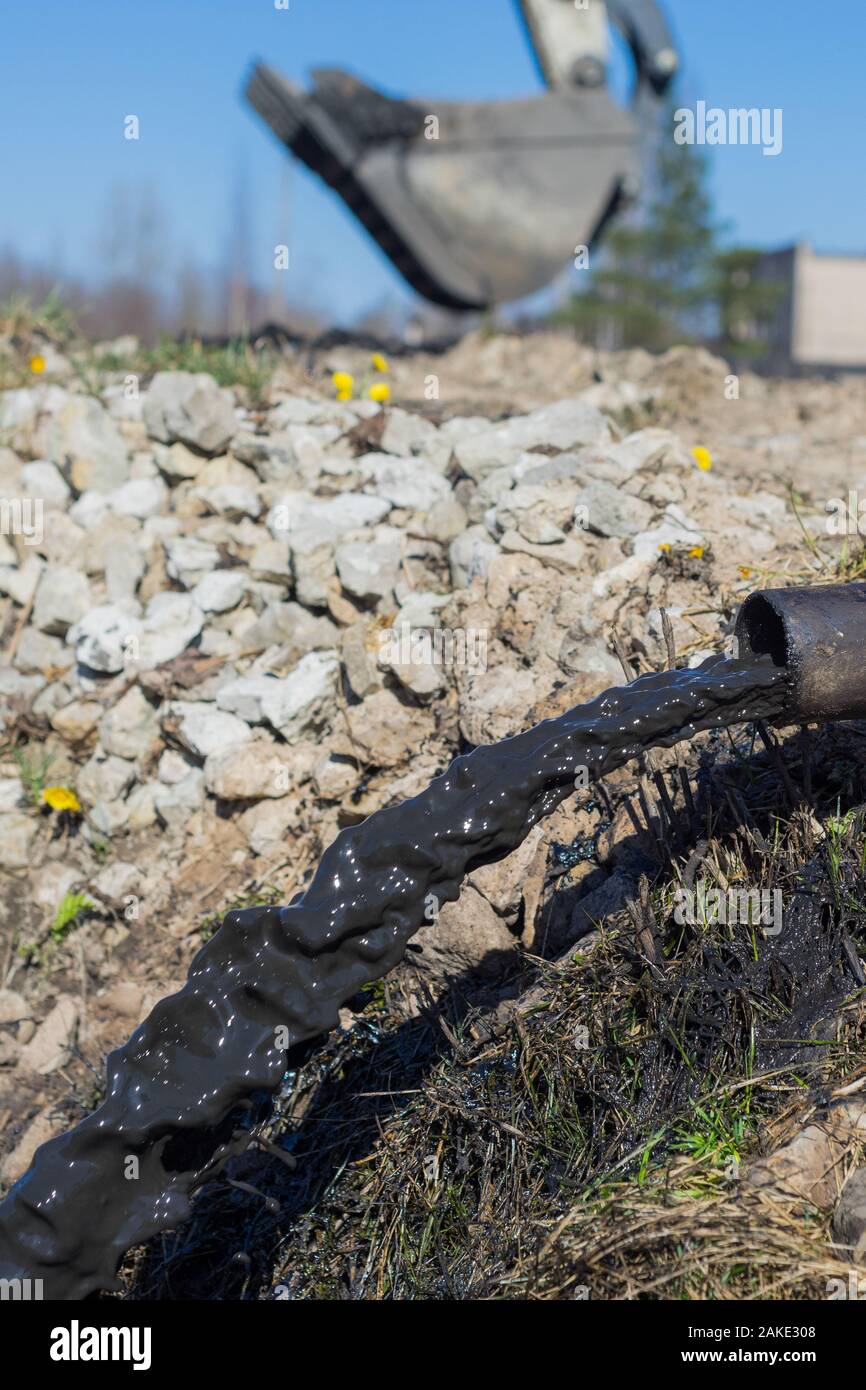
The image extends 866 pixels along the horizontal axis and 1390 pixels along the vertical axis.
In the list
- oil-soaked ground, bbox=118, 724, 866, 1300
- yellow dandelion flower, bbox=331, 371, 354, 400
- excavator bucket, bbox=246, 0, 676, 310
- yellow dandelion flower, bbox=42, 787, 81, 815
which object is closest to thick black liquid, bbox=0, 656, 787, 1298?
oil-soaked ground, bbox=118, 724, 866, 1300

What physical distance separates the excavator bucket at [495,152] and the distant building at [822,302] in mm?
23677

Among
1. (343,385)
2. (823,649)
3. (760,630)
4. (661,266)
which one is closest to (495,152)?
(343,385)

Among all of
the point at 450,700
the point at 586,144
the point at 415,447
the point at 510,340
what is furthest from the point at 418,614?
the point at 586,144

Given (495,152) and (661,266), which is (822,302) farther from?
(495,152)

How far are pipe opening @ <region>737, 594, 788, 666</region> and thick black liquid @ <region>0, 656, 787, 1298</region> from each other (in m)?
0.09

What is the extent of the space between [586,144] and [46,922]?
577 centimetres

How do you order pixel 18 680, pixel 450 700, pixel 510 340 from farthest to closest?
pixel 510 340 → pixel 18 680 → pixel 450 700

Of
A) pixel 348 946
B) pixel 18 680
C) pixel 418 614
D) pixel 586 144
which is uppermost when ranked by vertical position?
pixel 586 144

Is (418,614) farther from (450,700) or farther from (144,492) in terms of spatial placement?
(144,492)

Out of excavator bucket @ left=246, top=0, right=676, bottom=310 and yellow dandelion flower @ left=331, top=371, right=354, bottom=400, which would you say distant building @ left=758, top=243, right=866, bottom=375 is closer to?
excavator bucket @ left=246, top=0, right=676, bottom=310

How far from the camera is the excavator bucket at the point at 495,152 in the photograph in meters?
7.01

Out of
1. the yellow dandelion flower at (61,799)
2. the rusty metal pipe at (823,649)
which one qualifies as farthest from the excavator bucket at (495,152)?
the rusty metal pipe at (823,649)

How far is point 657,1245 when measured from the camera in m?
1.98

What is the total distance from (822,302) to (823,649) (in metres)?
30.8
